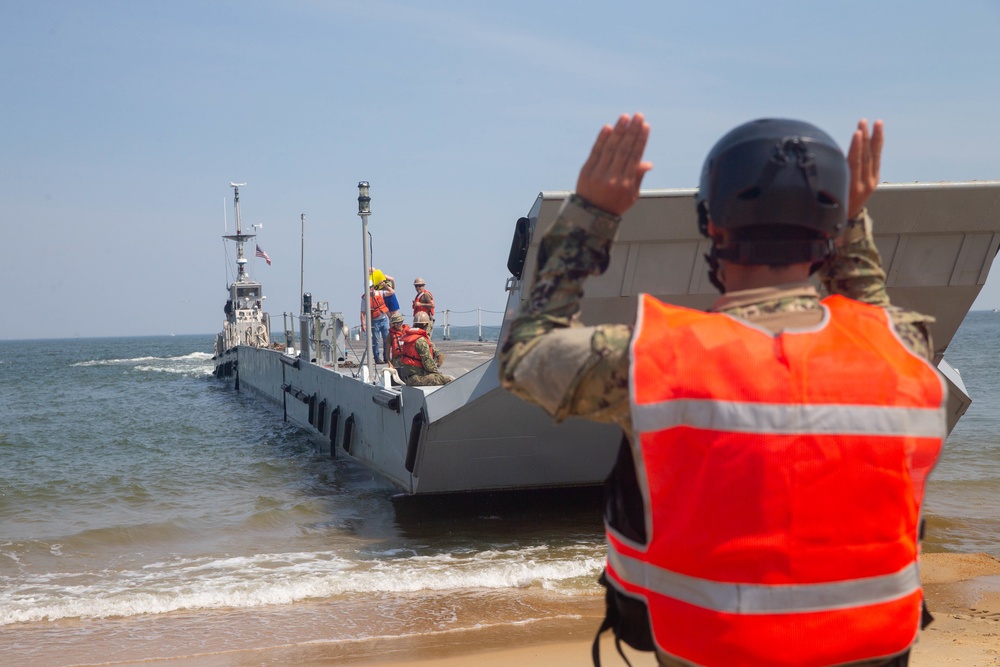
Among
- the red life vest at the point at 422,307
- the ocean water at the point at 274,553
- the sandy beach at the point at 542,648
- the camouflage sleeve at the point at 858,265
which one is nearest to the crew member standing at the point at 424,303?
the red life vest at the point at 422,307

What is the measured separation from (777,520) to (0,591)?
7.99 meters

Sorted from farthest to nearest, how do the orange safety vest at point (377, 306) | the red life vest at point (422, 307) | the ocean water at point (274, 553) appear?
the orange safety vest at point (377, 306) → the red life vest at point (422, 307) → the ocean water at point (274, 553)

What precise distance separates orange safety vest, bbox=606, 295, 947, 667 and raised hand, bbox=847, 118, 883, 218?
17.1 inches

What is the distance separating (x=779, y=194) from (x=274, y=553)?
7.97 meters

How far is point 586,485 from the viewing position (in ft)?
33.4

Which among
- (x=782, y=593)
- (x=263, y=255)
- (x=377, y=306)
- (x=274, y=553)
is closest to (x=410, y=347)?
(x=274, y=553)

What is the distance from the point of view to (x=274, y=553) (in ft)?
28.9

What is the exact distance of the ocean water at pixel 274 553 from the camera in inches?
251

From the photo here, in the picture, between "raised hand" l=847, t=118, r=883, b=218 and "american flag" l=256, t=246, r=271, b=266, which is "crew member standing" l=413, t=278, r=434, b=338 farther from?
"american flag" l=256, t=246, r=271, b=266

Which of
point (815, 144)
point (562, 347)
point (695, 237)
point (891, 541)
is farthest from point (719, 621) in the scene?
point (695, 237)

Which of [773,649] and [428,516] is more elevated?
[773,649]

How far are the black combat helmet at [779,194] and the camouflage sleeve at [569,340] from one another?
208mm

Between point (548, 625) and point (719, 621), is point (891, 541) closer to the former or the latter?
point (719, 621)

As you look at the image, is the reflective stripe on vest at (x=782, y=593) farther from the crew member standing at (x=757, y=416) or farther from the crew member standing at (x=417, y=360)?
the crew member standing at (x=417, y=360)
